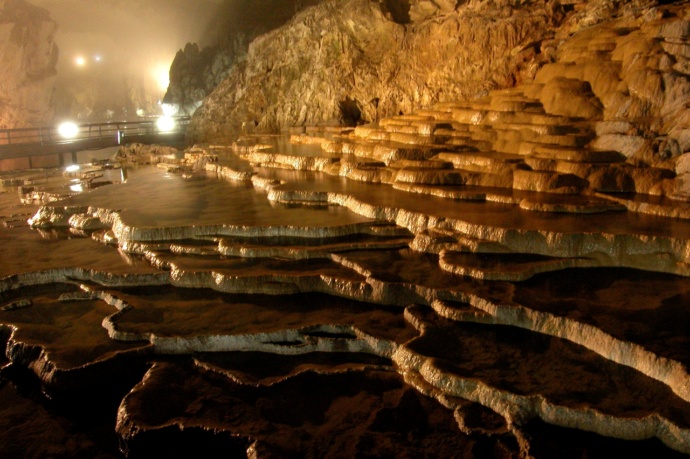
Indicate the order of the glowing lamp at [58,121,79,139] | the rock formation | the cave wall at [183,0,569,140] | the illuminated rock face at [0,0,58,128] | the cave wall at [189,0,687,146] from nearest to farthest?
the cave wall at [189,0,687,146] < the cave wall at [183,0,569,140] < the glowing lamp at [58,121,79,139] < the illuminated rock face at [0,0,58,128] < the rock formation

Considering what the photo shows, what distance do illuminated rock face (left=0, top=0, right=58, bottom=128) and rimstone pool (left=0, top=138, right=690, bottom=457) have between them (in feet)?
78.5

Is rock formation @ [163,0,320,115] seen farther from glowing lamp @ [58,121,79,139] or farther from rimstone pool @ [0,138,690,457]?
rimstone pool @ [0,138,690,457]

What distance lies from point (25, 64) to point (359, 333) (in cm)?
3030

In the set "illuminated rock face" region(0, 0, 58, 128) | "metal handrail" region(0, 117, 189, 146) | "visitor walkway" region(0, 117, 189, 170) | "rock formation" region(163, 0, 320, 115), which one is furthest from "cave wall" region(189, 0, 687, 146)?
"illuminated rock face" region(0, 0, 58, 128)

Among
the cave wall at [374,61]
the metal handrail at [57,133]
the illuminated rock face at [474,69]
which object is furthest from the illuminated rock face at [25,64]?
the illuminated rock face at [474,69]

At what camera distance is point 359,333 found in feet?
17.4

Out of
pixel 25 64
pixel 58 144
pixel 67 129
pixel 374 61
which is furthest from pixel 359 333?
pixel 25 64

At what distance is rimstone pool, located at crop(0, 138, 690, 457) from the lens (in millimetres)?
4117

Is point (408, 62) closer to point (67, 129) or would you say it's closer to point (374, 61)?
point (374, 61)

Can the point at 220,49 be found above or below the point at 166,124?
above

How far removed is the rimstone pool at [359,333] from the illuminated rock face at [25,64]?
23927mm

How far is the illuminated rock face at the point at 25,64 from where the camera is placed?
27.3 m

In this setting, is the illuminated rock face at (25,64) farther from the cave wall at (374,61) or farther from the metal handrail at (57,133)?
the cave wall at (374,61)

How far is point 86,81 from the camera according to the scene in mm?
42812
